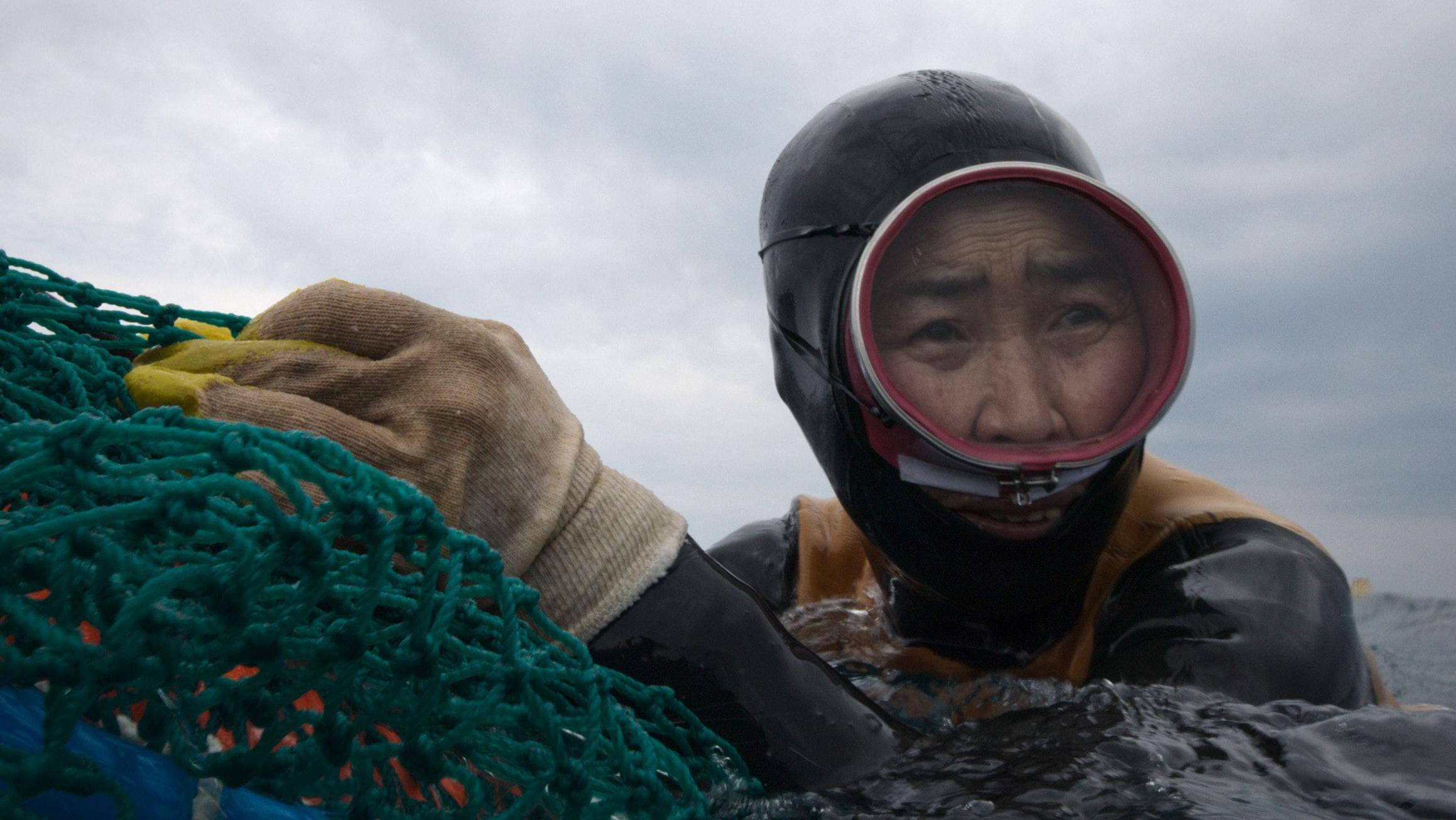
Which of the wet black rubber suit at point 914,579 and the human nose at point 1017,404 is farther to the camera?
the human nose at point 1017,404

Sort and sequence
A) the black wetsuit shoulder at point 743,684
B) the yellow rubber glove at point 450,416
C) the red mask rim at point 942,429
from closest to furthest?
the yellow rubber glove at point 450,416 < the black wetsuit shoulder at point 743,684 < the red mask rim at point 942,429

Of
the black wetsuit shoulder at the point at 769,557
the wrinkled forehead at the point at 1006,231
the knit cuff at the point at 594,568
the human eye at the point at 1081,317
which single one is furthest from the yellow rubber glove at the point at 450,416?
the black wetsuit shoulder at the point at 769,557

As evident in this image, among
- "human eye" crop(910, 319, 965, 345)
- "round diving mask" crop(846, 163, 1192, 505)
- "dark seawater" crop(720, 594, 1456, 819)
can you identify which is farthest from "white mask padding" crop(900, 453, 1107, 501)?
"dark seawater" crop(720, 594, 1456, 819)

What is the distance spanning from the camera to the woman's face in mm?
2111

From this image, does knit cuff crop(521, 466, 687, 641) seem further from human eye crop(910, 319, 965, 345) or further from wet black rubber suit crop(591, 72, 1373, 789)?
human eye crop(910, 319, 965, 345)

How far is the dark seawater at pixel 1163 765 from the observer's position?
4.44 feet

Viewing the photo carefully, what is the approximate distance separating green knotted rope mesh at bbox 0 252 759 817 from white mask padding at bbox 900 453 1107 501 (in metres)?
0.87

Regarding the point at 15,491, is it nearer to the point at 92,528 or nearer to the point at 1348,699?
the point at 92,528

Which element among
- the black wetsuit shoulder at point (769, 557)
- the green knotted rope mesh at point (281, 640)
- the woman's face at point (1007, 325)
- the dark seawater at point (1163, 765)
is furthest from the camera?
the black wetsuit shoulder at point (769, 557)

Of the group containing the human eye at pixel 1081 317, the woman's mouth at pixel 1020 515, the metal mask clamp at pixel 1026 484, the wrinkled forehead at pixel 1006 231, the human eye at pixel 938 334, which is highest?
the wrinkled forehead at pixel 1006 231

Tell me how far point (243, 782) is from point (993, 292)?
1.61 metres

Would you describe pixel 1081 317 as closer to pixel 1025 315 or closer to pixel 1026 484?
pixel 1025 315

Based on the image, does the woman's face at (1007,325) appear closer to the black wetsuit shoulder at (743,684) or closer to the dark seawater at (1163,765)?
the dark seawater at (1163,765)

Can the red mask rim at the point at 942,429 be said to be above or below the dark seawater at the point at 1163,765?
above
